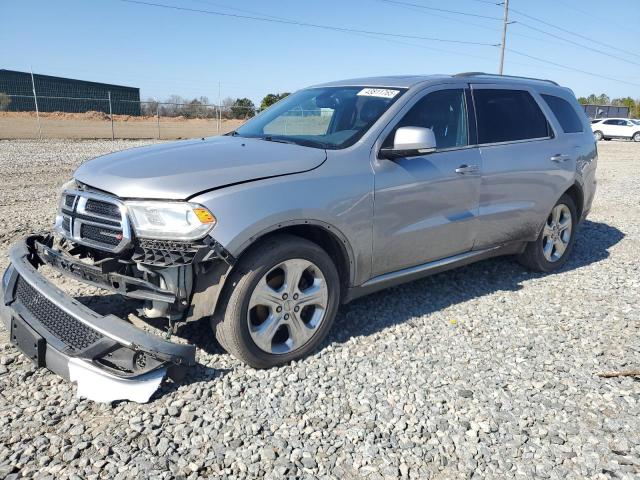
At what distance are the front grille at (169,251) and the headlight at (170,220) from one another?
0.12 feet

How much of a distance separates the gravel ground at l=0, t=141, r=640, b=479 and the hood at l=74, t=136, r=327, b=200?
47.1 inches

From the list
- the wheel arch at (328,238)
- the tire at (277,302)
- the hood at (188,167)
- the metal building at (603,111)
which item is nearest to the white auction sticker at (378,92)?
the hood at (188,167)

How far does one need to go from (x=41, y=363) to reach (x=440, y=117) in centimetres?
335

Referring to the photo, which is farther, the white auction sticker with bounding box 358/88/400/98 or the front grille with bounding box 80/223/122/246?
the white auction sticker with bounding box 358/88/400/98

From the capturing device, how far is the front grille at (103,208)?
9.88ft

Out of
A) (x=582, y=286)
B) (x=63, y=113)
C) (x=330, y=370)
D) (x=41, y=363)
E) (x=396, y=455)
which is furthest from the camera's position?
(x=63, y=113)

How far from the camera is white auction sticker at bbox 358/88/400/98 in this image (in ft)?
13.3

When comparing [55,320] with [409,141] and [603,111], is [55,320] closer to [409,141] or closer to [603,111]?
[409,141]

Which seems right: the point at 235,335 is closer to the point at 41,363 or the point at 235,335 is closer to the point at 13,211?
the point at 41,363

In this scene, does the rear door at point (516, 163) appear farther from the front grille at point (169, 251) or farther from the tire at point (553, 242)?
the front grille at point (169, 251)

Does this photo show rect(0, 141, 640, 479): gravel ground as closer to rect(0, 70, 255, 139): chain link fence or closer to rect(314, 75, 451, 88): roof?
rect(314, 75, 451, 88): roof

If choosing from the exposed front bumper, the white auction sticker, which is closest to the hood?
the exposed front bumper

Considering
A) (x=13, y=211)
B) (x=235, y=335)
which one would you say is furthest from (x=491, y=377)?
(x=13, y=211)

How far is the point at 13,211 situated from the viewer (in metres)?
7.18
